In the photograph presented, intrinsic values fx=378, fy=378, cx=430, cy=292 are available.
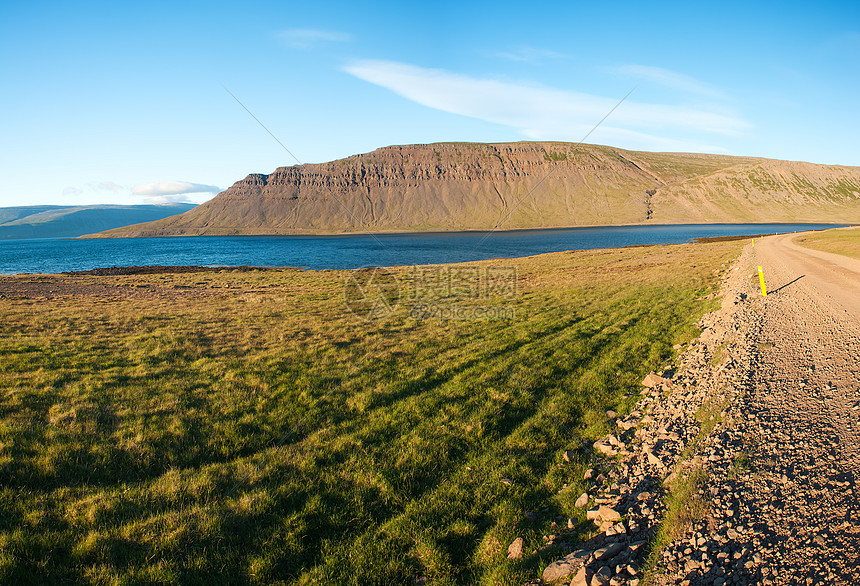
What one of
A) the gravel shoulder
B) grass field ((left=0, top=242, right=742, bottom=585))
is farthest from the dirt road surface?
grass field ((left=0, top=242, right=742, bottom=585))

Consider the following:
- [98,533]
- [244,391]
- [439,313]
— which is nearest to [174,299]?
[439,313]

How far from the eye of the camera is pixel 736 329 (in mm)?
14109

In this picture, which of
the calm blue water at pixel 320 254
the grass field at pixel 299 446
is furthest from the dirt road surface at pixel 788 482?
the calm blue water at pixel 320 254

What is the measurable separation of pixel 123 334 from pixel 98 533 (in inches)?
589

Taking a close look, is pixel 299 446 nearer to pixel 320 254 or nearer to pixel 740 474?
pixel 740 474

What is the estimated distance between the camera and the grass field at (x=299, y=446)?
5.43 m

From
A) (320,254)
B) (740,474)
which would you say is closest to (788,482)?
(740,474)

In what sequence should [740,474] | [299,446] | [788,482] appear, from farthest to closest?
[299,446]
[740,474]
[788,482]

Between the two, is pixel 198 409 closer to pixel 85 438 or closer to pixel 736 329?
pixel 85 438

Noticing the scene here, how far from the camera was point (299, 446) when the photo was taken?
8258mm

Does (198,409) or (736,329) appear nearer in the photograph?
(198,409)

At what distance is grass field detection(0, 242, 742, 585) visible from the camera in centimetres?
543

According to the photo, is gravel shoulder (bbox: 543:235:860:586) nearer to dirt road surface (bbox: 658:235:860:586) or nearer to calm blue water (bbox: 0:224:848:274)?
dirt road surface (bbox: 658:235:860:586)

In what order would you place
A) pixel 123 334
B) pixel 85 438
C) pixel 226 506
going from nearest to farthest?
pixel 226 506 < pixel 85 438 < pixel 123 334
